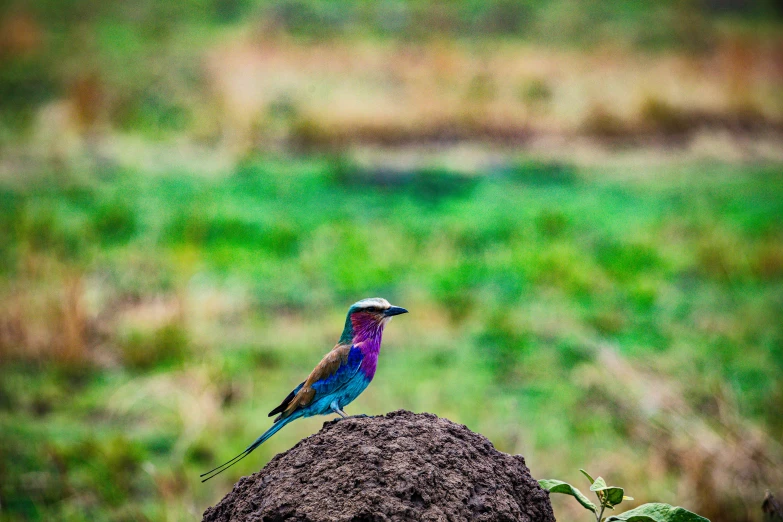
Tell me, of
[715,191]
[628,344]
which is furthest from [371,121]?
[628,344]

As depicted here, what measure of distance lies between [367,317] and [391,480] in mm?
771

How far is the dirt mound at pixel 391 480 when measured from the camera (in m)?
2.10

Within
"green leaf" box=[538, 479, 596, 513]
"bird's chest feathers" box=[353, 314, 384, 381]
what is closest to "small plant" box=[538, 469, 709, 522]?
"green leaf" box=[538, 479, 596, 513]

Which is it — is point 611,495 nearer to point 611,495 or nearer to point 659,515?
point 611,495

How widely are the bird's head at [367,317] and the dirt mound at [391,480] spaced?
45cm

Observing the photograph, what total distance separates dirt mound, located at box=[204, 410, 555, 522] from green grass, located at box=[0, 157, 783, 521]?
2877 millimetres

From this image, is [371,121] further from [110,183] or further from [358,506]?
[358,506]

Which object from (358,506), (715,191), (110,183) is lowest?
(715,191)

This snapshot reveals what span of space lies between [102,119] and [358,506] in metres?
13.2

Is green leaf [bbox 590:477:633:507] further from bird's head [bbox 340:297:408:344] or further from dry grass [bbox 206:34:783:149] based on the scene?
dry grass [bbox 206:34:783:149]

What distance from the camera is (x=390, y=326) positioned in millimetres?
8664

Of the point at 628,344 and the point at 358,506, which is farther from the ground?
the point at 358,506

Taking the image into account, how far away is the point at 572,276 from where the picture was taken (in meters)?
9.11

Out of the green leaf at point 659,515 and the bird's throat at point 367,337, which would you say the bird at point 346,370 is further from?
the green leaf at point 659,515
